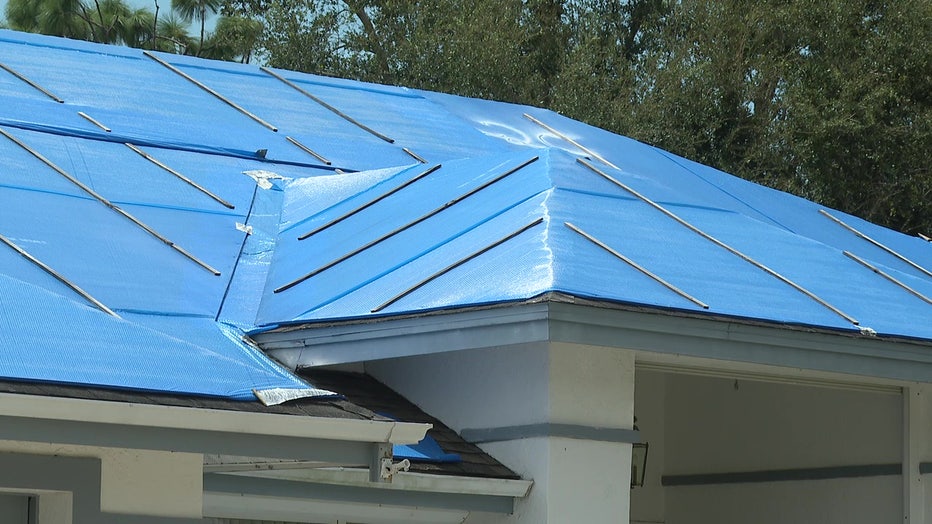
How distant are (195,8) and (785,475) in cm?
2621

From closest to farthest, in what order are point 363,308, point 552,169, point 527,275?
point 527,275
point 363,308
point 552,169

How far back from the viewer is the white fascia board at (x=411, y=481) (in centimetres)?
821

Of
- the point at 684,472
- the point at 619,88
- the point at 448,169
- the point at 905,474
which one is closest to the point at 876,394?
the point at 905,474

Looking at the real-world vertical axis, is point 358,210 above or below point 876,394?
above

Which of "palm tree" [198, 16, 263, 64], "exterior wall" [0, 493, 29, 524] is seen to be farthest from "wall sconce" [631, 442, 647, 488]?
"palm tree" [198, 16, 263, 64]

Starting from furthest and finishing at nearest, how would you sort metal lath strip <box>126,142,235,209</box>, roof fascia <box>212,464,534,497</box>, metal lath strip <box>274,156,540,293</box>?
metal lath strip <box>126,142,235,209</box>
metal lath strip <box>274,156,540,293</box>
roof fascia <box>212,464,534,497</box>

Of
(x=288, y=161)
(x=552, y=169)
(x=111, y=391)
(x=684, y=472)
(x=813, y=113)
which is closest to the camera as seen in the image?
(x=111, y=391)

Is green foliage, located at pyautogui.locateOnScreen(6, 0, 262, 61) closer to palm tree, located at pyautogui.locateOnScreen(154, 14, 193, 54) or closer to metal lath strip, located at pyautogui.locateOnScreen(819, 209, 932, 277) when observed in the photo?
palm tree, located at pyautogui.locateOnScreen(154, 14, 193, 54)

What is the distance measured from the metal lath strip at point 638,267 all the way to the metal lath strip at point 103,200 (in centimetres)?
275

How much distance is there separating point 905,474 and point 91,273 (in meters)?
6.42

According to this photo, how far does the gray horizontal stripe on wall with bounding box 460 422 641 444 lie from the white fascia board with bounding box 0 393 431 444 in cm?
206

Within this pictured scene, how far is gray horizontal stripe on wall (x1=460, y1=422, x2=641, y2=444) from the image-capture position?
29.0ft

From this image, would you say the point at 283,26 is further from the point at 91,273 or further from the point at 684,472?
the point at 91,273

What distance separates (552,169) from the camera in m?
10.8
